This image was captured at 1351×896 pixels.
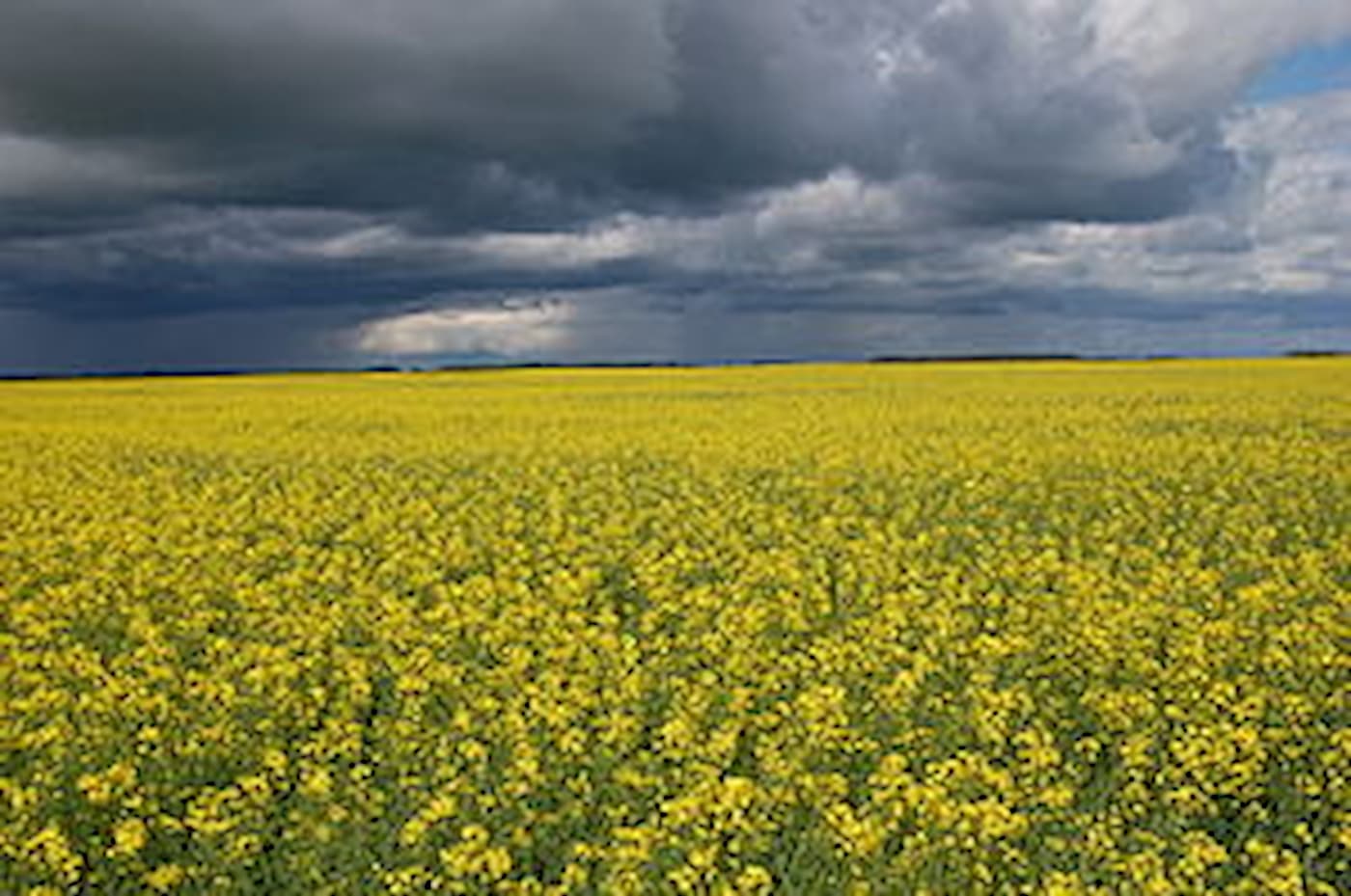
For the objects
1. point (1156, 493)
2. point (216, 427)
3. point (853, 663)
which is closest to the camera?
point (853, 663)

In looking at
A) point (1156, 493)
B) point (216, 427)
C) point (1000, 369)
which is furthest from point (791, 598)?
point (1000, 369)

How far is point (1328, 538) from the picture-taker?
14.1m

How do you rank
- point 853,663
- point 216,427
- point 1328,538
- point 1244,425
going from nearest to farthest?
point 853,663
point 1328,538
point 1244,425
point 216,427

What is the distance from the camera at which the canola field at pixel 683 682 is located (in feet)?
19.5

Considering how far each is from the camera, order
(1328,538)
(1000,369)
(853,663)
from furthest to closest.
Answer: (1000,369)
(1328,538)
(853,663)

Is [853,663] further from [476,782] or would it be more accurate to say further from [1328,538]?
[1328,538]

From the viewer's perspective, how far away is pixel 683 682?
809cm

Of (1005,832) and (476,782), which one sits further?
(476,782)

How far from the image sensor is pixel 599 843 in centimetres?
624

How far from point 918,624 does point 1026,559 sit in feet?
10.3

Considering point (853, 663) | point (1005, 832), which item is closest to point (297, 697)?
point (853, 663)

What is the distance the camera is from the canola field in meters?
5.93

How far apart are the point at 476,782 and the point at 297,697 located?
2.11 m

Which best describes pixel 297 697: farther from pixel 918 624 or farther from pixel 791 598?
pixel 918 624
